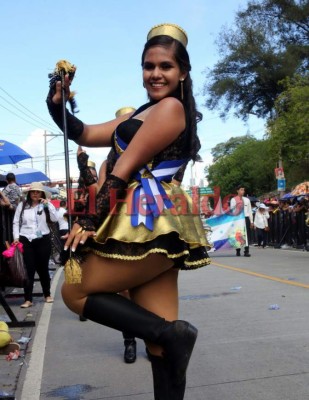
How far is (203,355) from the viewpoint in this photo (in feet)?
16.3

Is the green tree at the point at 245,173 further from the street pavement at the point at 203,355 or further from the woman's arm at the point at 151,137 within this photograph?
the woman's arm at the point at 151,137

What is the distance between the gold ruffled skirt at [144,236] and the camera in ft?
8.07

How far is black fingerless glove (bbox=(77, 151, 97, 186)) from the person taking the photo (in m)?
4.42

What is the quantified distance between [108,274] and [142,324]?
0.25 meters

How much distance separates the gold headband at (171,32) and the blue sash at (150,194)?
0.53 meters

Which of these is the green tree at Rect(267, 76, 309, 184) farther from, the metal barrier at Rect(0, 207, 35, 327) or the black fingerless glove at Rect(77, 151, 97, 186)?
the black fingerless glove at Rect(77, 151, 97, 186)

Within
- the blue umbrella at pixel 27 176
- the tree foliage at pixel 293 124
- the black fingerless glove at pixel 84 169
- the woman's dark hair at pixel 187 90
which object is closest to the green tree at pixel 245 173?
the tree foliage at pixel 293 124

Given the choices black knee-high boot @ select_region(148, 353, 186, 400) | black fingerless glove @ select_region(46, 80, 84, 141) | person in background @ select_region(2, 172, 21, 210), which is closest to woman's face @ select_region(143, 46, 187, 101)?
black fingerless glove @ select_region(46, 80, 84, 141)

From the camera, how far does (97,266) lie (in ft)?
8.16

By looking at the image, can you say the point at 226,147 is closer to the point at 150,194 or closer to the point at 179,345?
the point at 150,194

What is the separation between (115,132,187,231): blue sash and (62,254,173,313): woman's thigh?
16 cm

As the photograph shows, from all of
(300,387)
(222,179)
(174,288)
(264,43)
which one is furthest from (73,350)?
(222,179)

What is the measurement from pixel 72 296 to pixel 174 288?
49 cm

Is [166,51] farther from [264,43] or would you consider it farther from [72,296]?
[264,43]
